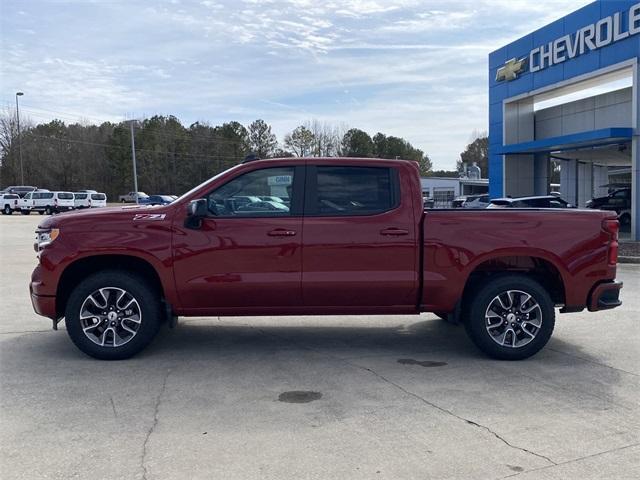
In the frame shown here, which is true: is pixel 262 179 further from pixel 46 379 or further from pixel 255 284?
pixel 46 379

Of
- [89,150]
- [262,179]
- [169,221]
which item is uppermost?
[89,150]

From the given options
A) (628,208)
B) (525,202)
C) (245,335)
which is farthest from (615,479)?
(628,208)

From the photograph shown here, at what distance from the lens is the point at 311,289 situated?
612 cm

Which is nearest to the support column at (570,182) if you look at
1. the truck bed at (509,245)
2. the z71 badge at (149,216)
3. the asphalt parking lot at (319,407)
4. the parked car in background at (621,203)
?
the parked car in background at (621,203)

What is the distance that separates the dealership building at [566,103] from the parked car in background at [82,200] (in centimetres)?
3646

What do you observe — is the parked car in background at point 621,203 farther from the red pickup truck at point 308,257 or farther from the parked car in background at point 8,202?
the parked car in background at point 8,202

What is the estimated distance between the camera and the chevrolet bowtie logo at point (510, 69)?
2614 centimetres

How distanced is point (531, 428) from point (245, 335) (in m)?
3.80

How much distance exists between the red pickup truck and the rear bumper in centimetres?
1

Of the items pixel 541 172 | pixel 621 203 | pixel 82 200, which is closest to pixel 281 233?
pixel 621 203

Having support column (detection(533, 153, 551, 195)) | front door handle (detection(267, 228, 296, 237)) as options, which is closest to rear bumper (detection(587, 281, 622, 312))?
front door handle (detection(267, 228, 296, 237))

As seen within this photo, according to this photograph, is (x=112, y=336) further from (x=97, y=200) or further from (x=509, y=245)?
(x=97, y=200)

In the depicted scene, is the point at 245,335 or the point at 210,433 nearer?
the point at 210,433

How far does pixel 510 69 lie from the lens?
88.5ft
